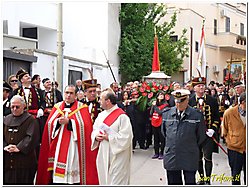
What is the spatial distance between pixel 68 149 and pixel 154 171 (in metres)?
3.06

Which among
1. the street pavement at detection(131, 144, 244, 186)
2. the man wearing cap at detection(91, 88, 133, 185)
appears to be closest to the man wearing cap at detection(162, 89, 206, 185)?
the man wearing cap at detection(91, 88, 133, 185)

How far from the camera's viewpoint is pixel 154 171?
8695 millimetres

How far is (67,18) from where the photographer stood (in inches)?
829

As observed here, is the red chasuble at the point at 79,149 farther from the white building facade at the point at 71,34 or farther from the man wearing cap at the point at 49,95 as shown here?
the white building facade at the point at 71,34

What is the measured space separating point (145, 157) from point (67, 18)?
485 inches

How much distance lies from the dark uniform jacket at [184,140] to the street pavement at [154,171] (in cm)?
147

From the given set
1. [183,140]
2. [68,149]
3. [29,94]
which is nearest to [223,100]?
[29,94]

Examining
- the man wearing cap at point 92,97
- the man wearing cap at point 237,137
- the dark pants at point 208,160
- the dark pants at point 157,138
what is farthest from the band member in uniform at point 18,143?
the dark pants at point 157,138

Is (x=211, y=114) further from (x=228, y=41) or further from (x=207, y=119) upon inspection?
(x=228, y=41)

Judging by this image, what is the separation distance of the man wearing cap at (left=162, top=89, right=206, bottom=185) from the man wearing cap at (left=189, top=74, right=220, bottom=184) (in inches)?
46.8

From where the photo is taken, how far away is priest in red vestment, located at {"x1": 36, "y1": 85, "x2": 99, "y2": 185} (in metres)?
6.05

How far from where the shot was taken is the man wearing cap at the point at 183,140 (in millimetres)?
5734

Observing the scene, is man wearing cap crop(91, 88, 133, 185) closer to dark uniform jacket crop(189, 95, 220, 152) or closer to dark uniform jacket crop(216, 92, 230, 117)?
dark uniform jacket crop(189, 95, 220, 152)

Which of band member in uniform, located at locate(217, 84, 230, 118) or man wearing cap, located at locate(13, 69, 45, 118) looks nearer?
man wearing cap, located at locate(13, 69, 45, 118)
